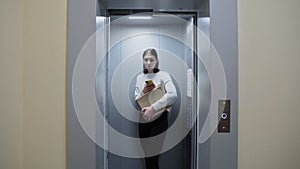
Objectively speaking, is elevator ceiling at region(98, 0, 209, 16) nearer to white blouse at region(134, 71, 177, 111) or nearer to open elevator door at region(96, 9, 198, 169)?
open elevator door at region(96, 9, 198, 169)

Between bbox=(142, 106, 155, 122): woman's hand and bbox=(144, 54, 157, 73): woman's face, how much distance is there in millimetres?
286

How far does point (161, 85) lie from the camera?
1.59 meters

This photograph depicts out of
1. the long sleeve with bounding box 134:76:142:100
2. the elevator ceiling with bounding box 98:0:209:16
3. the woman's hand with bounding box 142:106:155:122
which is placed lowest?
the woman's hand with bounding box 142:106:155:122

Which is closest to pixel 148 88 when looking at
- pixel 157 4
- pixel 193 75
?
pixel 193 75

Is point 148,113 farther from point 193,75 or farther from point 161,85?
point 193,75

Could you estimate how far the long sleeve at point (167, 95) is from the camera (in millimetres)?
1574
